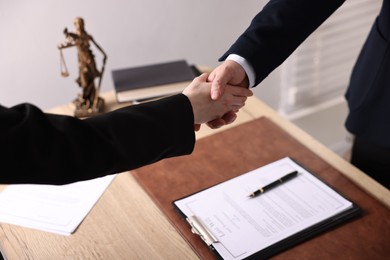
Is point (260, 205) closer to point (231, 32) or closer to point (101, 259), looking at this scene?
point (101, 259)

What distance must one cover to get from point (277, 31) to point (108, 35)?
2.38 ft

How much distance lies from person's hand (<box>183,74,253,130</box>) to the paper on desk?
0.90ft

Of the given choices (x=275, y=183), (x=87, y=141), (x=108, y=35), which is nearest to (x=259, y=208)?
(x=275, y=183)

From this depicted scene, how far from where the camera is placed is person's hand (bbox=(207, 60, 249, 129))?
3.73 feet

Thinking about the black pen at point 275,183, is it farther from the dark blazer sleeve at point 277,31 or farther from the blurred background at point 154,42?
the blurred background at point 154,42

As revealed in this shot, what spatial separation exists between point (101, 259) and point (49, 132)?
0.29 metres

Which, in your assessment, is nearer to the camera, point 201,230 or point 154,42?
point 201,230

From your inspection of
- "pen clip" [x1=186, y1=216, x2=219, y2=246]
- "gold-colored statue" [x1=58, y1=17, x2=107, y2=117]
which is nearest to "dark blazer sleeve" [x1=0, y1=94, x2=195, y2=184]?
"pen clip" [x1=186, y1=216, x2=219, y2=246]

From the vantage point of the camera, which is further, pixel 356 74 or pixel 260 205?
pixel 356 74

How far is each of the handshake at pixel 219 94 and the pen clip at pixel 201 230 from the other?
0.25 metres

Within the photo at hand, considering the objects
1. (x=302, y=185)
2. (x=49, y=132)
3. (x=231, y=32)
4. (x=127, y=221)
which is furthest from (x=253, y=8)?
(x=49, y=132)

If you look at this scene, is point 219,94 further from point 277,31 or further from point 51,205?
point 51,205

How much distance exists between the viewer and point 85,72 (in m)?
1.37

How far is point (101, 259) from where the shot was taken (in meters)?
0.92
